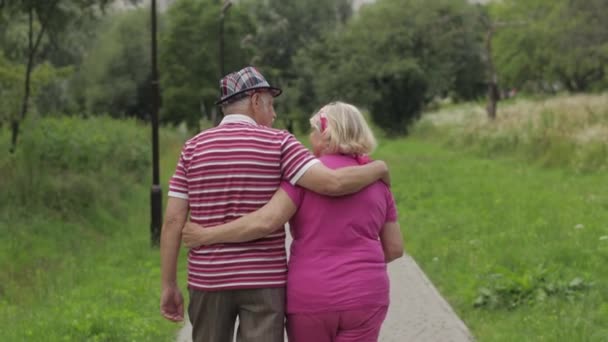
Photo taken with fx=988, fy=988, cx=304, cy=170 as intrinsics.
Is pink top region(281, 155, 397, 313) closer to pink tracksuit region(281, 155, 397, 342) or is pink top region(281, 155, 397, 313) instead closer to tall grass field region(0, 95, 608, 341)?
pink tracksuit region(281, 155, 397, 342)

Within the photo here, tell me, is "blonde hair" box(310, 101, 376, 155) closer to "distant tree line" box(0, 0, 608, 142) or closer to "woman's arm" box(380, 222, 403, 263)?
"woman's arm" box(380, 222, 403, 263)

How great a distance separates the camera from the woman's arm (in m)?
3.97

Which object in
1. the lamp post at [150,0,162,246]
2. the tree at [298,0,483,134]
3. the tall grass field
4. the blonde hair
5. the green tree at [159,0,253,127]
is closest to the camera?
the blonde hair

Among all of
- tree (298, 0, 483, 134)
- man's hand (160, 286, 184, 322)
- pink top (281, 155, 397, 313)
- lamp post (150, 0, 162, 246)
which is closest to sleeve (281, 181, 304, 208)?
pink top (281, 155, 397, 313)

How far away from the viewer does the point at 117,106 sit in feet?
236

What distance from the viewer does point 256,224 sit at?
11.9 feet

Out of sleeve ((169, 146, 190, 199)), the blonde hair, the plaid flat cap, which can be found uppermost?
the plaid flat cap

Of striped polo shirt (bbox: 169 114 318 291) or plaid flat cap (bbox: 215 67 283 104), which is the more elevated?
plaid flat cap (bbox: 215 67 283 104)

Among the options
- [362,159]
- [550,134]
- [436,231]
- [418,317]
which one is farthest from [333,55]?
[362,159]

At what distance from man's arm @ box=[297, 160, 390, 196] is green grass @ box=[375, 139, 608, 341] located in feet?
10.9

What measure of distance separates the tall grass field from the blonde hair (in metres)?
3.28

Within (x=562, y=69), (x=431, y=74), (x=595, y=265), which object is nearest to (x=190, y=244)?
(x=595, y=265)

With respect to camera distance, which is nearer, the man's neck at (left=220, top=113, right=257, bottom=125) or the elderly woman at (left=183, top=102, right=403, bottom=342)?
the elderly woman at (left=183, top=102, right=403, bottom=342)

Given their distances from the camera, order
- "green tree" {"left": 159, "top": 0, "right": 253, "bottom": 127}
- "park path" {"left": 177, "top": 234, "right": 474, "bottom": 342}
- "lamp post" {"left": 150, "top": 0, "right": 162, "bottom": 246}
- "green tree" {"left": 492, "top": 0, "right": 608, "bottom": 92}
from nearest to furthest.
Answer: "park path" {"left": 177, "top": 234, "right": 474, "bottom": 342} < "lamp post" {"left": 150, "top": 0, "right": 162, "bottom": 246} < "green tree" {"left": 492, "top": 0, "right": 608, "bottom": 92} < "green tree" {"left": 159, "top": 0, "right": 253, "bottom": 127}
